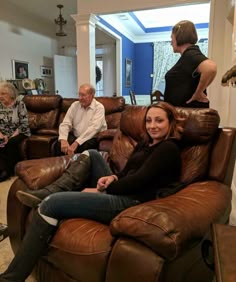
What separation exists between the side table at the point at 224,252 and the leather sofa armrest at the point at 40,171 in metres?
1.01

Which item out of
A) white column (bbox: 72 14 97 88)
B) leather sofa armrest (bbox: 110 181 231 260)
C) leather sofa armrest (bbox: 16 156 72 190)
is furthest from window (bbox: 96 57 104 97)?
leather sofa armrest (bbox: 110 181 231 260)

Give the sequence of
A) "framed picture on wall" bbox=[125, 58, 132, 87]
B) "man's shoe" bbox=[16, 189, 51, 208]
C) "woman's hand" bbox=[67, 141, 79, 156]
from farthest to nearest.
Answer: "framed picture on wall" bbox=[125, 58, 132, 87], "woman's hand" bbox=[67, 141, 79, 156], "man's shoe" bbox=[16, 189, 51, 208]

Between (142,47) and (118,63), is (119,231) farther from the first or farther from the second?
(142,47)

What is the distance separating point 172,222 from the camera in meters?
0.94

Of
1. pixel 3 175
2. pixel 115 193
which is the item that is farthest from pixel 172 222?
pixel 3 175

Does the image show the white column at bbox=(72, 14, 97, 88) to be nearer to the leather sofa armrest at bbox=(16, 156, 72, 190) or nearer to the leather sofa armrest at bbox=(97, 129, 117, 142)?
the leather sofa armrest at bbox=(97, 129, 117, 142)

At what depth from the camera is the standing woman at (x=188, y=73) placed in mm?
1929

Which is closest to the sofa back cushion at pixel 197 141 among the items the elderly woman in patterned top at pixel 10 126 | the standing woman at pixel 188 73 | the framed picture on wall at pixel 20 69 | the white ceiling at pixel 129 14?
the standing woman at pixel 188 73

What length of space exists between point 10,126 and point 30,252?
2.42 m

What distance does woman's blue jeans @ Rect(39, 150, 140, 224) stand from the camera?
1259 millimetres

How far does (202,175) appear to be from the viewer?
1500 mm

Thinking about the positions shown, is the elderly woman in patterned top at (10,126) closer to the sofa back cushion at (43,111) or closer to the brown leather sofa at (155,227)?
the sofa back cushion at (43,111)

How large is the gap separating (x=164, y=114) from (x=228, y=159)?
0.43 meters

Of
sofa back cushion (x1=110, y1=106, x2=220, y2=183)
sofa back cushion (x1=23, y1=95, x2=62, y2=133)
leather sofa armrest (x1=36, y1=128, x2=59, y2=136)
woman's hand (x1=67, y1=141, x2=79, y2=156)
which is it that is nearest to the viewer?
sofa back cushion (x1=110, y1=106, x2=220, y2=183)
